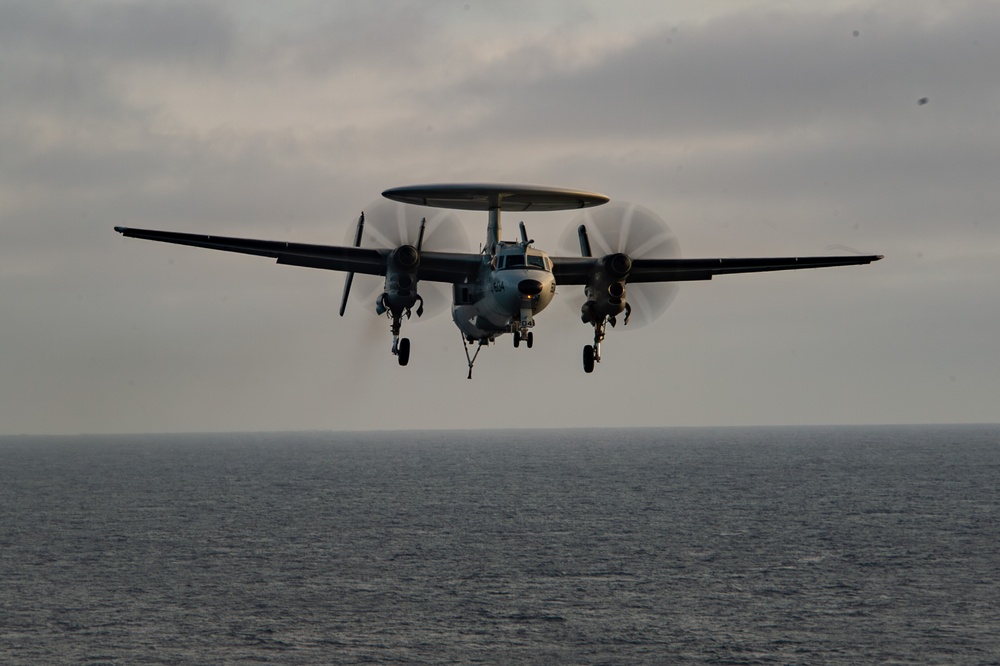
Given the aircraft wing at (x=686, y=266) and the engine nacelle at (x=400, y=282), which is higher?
the aircraft wing at (x=686, y=266)

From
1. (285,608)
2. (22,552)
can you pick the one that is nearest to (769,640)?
(285,608)

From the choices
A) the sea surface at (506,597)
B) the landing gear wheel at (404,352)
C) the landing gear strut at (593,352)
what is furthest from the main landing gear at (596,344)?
the sea surface at (506,597)

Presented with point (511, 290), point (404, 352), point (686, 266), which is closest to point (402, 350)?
point (404, 352)

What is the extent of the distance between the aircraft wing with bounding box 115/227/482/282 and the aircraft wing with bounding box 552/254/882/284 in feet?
12.9

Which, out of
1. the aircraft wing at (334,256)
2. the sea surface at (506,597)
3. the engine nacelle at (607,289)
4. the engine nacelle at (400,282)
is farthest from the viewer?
the sea surface at (506,597)

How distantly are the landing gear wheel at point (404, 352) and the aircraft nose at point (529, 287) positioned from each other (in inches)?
230

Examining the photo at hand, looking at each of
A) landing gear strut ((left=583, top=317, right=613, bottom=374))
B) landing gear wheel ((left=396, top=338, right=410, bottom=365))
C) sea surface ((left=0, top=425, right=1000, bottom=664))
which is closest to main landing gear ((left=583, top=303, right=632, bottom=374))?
landing gear strut ((left=583, top=317, right=613, bottom=374))

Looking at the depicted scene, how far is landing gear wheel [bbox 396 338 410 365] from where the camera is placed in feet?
122

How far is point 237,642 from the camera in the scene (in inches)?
4872

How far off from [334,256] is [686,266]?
47.0ft

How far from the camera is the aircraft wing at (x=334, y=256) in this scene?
36.2 metres

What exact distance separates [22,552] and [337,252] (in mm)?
166221

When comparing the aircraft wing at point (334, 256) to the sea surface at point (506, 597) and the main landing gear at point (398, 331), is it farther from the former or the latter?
the sea surface at point (506, 597)

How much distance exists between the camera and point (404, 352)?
123ft
